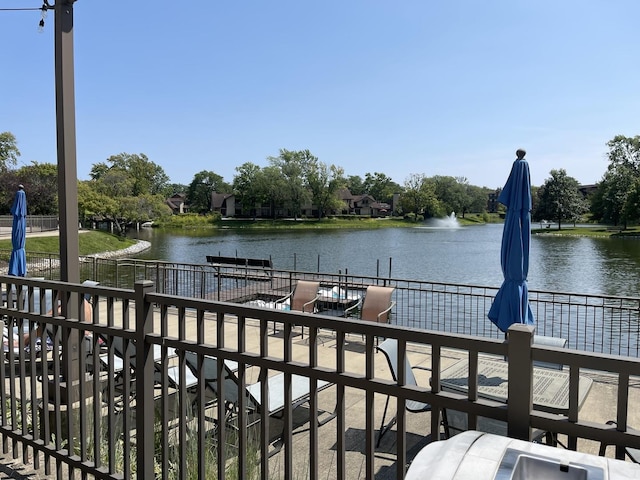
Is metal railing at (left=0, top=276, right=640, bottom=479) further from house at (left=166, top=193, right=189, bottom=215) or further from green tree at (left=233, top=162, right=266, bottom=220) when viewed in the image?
house at (left=166, top=193, right=189, bottom=215)

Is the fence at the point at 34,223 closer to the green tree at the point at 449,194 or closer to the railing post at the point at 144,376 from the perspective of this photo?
the railing post at the point at 144,376

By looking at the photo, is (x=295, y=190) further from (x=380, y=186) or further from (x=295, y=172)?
(x=380, y=186)

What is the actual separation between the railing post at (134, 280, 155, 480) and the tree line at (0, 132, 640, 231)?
2050 inches

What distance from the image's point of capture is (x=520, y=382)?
1.56 m

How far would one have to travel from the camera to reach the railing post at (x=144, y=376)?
253cm

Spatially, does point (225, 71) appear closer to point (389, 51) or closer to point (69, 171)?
A: point (389, 51)

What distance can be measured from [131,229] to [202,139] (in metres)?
17.9

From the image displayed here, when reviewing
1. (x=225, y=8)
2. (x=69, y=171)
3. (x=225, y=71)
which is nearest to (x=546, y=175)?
(x=225, y=71)

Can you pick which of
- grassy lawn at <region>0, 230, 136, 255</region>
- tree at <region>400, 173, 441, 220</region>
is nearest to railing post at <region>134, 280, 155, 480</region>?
grassy lawn at <region>0, 230, 136, 255</region>

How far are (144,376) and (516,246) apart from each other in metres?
4.13

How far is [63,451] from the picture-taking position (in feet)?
9.95

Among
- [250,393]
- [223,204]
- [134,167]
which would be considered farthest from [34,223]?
[223,204]

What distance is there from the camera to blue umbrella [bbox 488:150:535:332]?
5273 millimetres

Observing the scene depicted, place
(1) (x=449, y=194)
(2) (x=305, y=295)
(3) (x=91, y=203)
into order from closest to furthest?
(2) (x=305, y=295)
(3) (x=91, y=203)
(1) (x=449, y=194)
